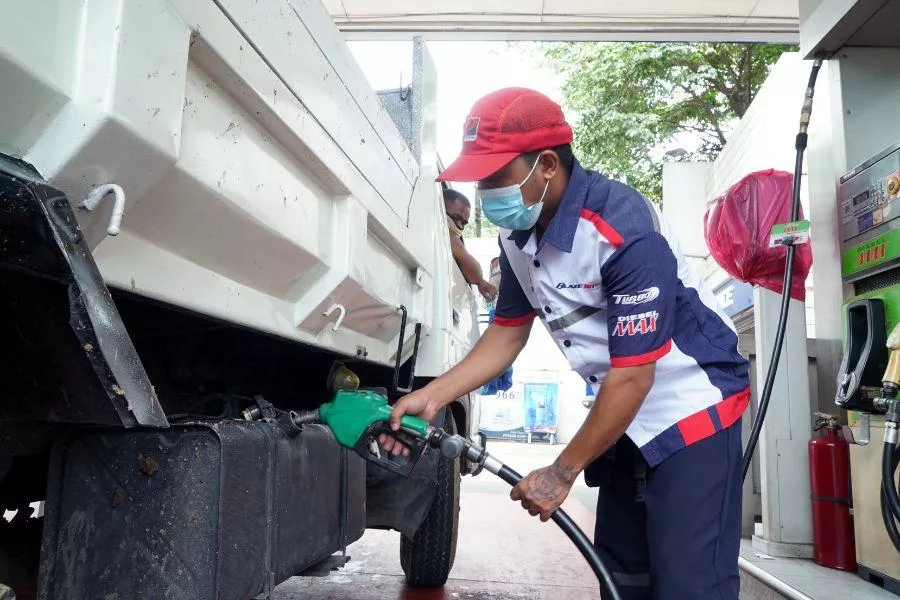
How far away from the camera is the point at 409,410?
1953mm

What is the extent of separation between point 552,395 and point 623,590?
A: 49.1 ft

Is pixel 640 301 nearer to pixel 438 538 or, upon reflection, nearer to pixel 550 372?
pixel 438 538

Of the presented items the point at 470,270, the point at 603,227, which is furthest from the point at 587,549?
the point at 470,270

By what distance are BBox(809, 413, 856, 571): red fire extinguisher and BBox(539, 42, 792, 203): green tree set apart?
27.9ft

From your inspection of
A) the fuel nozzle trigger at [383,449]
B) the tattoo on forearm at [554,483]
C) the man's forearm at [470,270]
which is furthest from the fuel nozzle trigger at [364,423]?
the man's forearm at [470,270]

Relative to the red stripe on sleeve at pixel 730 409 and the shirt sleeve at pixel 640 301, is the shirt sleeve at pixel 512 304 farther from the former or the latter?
the red stripe on sleeve at pixel 730 409

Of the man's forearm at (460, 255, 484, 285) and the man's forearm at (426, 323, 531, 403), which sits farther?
the man's forearm at (460, 255, 484, 285)

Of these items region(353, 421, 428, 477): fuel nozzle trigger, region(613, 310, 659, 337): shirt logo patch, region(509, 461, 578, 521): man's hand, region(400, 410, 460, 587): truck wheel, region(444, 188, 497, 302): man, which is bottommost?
region(400, 410, 460, 587): truck wheel

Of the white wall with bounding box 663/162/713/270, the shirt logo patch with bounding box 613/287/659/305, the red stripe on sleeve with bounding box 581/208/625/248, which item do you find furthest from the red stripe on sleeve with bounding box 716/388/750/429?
the white wall with bounding box 663/162/713/270

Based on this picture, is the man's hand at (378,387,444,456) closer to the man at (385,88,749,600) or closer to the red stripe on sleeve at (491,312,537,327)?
the man at (385,88,749,600)

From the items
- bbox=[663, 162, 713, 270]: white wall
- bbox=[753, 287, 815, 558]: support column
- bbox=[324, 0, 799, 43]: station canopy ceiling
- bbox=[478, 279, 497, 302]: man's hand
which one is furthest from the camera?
bbox=[663, 162, 713, 270]: white wall

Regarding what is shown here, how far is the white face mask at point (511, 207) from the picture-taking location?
5.85ft

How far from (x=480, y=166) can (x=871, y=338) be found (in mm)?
2052

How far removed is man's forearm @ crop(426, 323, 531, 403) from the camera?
214 cm
